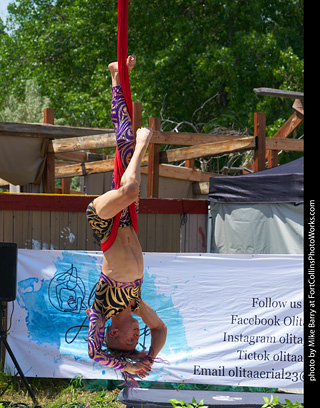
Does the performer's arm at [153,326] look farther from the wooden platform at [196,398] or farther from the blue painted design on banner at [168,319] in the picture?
the blue painted design on banner at [168,319]

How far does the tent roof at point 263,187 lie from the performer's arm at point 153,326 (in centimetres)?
501

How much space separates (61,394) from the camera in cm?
724

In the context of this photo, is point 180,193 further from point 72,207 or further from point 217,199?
point 72,207

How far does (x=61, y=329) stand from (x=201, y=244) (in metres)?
2.37

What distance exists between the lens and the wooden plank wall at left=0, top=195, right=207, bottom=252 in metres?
7.59

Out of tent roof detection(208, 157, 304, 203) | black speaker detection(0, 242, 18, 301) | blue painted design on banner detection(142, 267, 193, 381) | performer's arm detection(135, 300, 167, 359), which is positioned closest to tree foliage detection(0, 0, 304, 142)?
tent roof detection(208, 157, 304, 203)

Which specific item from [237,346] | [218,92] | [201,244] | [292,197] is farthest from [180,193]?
[218,92]

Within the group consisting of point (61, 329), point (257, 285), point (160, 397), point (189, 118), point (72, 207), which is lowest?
point (160, 397)

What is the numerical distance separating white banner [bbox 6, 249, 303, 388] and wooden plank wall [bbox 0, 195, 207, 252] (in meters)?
0.37

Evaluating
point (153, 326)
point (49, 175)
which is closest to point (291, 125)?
point (49, 175)

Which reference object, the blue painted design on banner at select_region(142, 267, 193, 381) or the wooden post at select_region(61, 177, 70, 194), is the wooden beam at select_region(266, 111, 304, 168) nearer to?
the blue painted design on banner at select_region(142, 267, 193, 381)

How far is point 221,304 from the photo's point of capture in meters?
7.20

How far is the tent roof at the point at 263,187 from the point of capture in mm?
7711

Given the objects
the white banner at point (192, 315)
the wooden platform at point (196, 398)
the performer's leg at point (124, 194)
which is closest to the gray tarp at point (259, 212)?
the white banner at point (192, 315)
